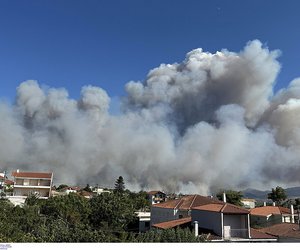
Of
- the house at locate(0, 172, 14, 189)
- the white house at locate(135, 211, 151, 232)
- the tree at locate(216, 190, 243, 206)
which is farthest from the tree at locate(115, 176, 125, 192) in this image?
the white house at locate(135, 211, 151, 232)

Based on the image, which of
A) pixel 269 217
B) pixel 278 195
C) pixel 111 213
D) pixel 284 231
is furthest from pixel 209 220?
pixel 278 195

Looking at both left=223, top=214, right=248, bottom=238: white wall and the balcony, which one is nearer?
the balcony

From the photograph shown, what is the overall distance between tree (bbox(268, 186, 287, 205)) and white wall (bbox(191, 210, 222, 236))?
1723 centimetres

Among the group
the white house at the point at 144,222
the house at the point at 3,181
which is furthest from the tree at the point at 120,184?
the white house at the point at 144,222

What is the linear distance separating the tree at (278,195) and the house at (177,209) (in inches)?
493

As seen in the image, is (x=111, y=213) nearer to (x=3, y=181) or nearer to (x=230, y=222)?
(x=230, y=222)

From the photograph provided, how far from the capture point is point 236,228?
9.83m

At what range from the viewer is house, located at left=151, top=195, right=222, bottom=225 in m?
15.1

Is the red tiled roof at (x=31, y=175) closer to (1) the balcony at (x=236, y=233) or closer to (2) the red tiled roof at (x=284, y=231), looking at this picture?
(1) the balcony at (x=236, y=233)

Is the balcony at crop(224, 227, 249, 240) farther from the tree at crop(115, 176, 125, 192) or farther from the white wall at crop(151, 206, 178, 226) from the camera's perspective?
the tree at crop(115, 176, 125, 192)

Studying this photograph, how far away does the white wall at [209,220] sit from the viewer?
9.91 metres

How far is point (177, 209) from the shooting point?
15.3 metres

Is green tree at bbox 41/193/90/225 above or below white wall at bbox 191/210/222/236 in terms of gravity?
above
